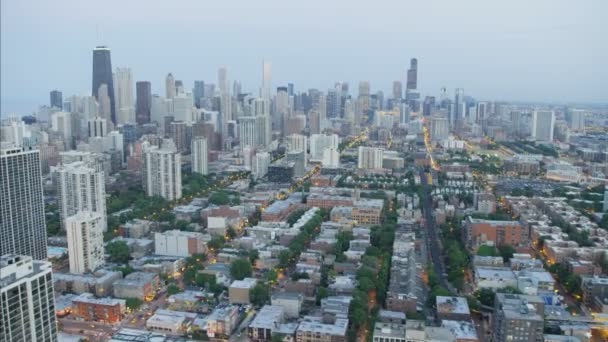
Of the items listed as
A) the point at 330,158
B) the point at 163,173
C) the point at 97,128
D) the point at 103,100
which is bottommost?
the point at 330,158

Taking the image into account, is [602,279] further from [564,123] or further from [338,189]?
[564,123]

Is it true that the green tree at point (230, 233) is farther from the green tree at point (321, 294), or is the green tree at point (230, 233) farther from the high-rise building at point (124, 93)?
the high-rise building at point (124, 93)

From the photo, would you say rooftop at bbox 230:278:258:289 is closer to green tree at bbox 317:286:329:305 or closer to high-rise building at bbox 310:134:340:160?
green tree at bbox 317:286:329:305

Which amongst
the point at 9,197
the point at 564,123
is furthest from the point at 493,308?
the point at 564,123

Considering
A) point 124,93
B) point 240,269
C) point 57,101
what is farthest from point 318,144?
point 57,101

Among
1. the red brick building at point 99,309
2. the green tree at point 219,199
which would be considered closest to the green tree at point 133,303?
the red brick building at point 99,309

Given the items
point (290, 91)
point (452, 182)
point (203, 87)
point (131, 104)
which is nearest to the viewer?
point (452, 182)

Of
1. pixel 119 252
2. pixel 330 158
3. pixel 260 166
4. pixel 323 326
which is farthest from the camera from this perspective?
pixel 330 158

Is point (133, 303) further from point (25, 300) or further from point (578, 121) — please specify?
point (578, 121)
